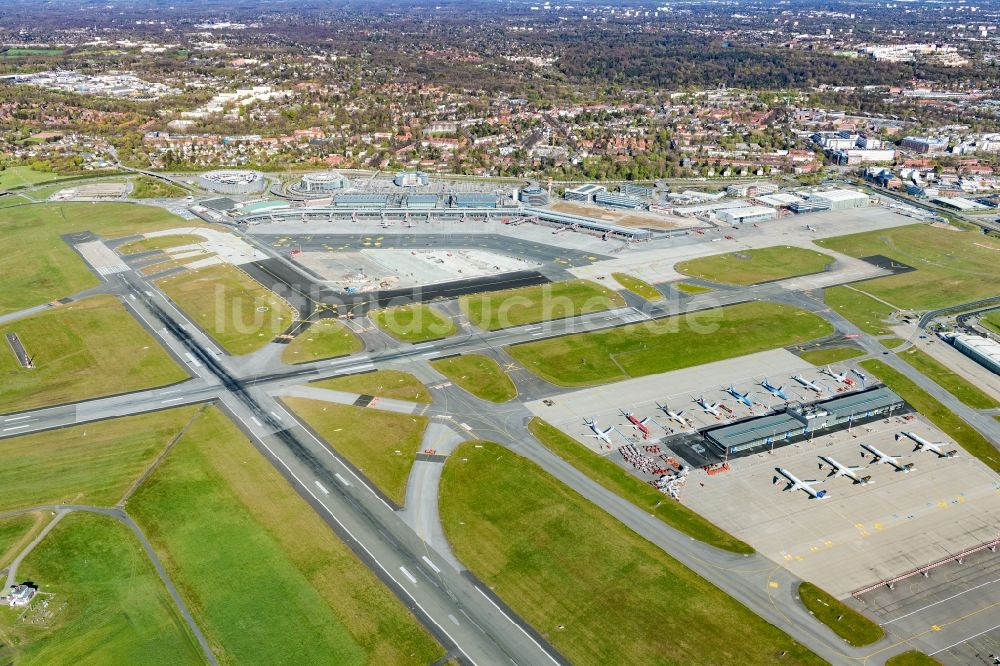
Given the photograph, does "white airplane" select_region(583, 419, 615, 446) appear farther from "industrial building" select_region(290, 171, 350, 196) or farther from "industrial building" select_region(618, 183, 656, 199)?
"industrial building" select_region(290, 171, 350, 196)

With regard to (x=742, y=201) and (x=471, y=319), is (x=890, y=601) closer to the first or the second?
(x=471, y=319)

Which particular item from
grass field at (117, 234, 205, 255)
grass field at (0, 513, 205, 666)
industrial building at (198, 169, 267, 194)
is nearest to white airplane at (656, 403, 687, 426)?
grass field at (0, 513, 205, 666)

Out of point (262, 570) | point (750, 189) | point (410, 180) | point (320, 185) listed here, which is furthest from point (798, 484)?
point (410, 180)

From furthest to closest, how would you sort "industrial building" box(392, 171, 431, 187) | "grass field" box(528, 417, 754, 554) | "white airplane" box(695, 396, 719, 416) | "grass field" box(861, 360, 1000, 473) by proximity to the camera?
"industrial building" box(392, 171, 431, 187), "white airplane" box(695, 396, 719, 416), "grass field" box(861, 360, 1000, 473), "grass field" box(528, 417, 754, 554)

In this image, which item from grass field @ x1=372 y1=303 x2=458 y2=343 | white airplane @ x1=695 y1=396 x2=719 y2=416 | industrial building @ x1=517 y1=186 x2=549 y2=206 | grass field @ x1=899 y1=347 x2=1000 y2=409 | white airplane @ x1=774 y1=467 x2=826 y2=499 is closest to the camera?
white airplane @ x1=774 y1=467 x2=826 y2=499

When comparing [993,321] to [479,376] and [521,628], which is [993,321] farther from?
[521,628]

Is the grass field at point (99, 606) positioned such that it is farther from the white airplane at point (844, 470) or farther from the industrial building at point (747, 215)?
the industrial building at point (747, 215)
